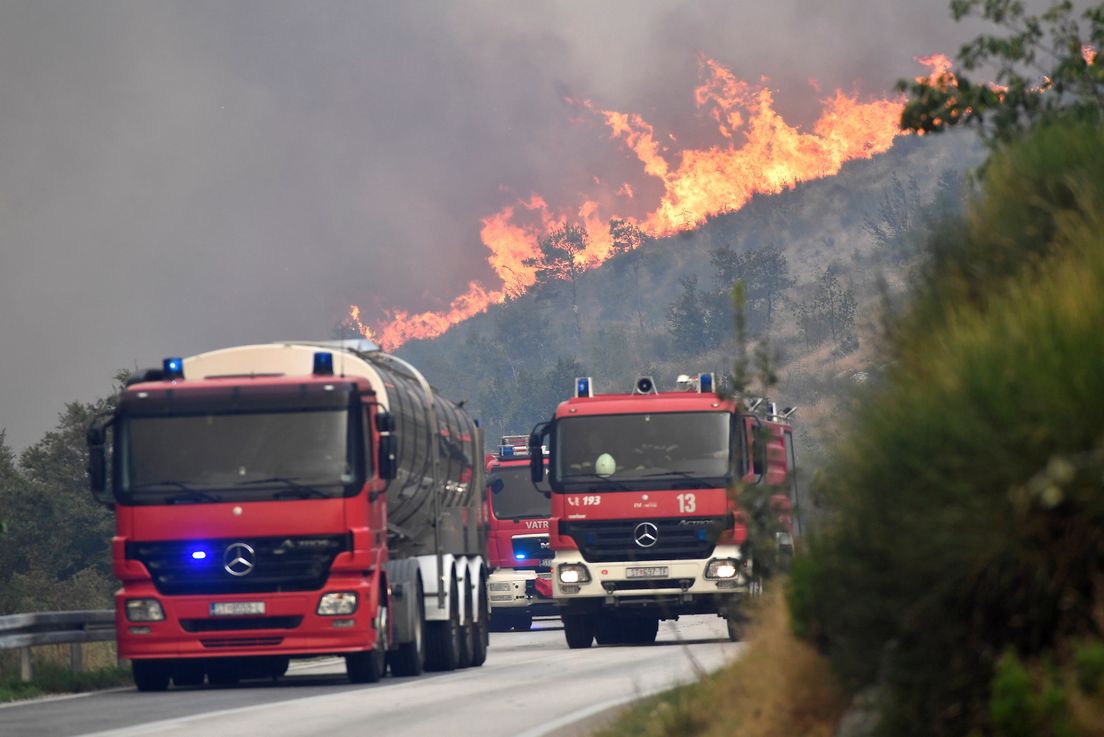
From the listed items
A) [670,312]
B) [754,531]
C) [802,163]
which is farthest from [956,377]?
[802,163]

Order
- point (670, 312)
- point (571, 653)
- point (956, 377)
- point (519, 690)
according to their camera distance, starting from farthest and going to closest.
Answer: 1. point (670, 312)
2. point (571, 653)
3. point (519, 690)
4. point (956, 377)

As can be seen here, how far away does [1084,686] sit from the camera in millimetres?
5965

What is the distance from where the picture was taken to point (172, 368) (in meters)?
20.2

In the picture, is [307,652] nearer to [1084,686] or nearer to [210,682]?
[210,682]

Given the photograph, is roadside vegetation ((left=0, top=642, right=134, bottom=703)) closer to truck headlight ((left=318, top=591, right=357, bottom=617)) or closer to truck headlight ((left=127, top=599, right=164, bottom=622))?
truck headlight ((left=127, top=599, right=164, bottom=622))

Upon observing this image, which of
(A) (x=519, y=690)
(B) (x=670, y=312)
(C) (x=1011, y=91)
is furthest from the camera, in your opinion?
(B) (x=670, y=312)

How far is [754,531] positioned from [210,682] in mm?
12360

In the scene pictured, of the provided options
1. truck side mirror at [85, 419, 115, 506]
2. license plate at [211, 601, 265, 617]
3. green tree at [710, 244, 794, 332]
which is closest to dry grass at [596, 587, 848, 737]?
license plate at [211, 601, 265, 617]

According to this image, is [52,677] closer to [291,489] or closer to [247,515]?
[247,515]

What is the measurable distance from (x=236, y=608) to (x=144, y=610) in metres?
0.96

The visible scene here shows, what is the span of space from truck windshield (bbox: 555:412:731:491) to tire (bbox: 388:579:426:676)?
4.38 m

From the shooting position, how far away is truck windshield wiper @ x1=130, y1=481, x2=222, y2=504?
1889 centimetres

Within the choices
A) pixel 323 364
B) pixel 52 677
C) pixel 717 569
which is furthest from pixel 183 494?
pixel 717 569

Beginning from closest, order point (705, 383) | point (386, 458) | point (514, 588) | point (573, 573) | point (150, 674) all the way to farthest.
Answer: point (386, 458) → point (150, 674) → point (573, 573) → point (705, 383) → point (514, 588)
